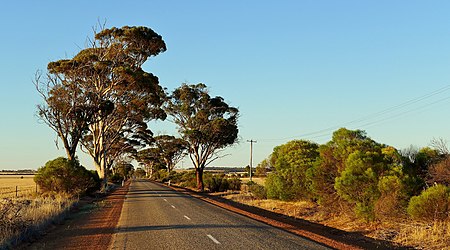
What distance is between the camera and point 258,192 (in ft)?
117

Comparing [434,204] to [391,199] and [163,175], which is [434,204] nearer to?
[391,199]

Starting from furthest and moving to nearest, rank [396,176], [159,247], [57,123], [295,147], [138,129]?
[138,129] < [57,123] < [295,147] < [396,176] < [159,247]

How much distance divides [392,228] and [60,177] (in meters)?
23.8

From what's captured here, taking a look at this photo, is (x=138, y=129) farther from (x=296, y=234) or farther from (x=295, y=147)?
(x=296, y=234)

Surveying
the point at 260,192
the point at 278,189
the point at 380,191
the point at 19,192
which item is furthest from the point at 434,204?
the point at 19,192

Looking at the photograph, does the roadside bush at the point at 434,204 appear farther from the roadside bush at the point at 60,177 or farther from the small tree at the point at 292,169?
the roadside bush at the point at 60,177

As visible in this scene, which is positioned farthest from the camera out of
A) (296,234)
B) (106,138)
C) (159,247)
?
(106,138)

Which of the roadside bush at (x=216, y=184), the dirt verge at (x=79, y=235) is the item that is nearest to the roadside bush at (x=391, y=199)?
the dirt verge at (x=79, y=235)

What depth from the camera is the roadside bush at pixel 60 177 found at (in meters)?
31.6

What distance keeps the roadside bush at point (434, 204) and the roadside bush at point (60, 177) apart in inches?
975

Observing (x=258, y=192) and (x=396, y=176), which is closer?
(x=396, y=176)

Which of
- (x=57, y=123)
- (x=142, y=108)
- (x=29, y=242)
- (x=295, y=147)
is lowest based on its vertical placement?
(x=29, y=242)

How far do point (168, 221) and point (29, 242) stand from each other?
616 centimetres

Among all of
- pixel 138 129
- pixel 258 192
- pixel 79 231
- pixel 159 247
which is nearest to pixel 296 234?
pixel 159 247
